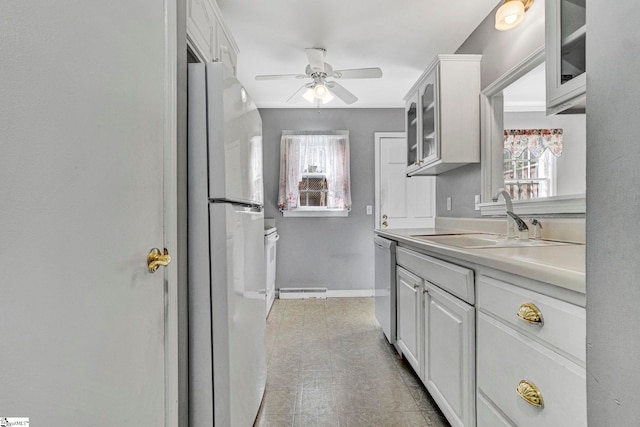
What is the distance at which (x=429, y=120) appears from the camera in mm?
2637

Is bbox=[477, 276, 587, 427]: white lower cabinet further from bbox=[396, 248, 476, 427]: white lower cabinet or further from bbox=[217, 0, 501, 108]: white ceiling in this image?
bbox=[217, 0, 501, 108]: white ceiling

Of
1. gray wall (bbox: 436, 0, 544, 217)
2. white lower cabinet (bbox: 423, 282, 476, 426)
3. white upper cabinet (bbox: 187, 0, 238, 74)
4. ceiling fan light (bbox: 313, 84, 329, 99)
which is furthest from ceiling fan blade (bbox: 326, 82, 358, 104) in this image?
white lower cabinet (bbox: 423, 282, 476, 426)

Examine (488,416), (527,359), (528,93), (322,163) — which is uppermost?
(528,93)

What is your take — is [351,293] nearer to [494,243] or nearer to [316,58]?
[494,243]

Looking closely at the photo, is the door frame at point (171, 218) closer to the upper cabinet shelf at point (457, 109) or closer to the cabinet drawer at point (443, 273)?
the cabinet drawer at point (443, 273)

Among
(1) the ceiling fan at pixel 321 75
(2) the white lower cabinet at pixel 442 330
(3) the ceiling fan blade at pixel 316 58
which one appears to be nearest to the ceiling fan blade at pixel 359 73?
(1) the ceiling fan at pixel 321 75

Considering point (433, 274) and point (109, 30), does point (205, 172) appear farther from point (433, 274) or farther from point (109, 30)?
point (433, 274)

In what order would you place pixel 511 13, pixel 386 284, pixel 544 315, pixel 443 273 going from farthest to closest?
pixel 386 284
pixel 511 13
pixel 443 273
pixel 544 315

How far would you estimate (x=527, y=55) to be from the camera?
6.30ft

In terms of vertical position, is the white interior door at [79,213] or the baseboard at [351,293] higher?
the white interior door at [79,213]

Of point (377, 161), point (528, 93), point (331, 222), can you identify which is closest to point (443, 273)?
point (528, 93)

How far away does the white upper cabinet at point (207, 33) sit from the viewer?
1354mm

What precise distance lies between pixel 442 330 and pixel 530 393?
0.60 m

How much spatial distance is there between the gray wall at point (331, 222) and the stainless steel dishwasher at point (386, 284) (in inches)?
56.0
